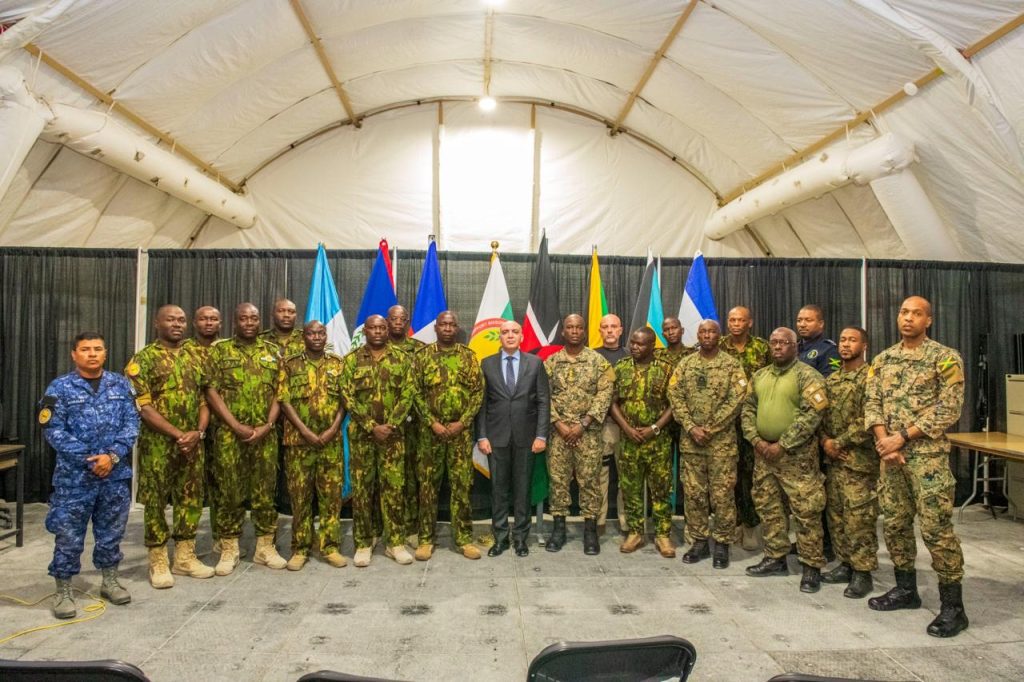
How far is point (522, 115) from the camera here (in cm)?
844

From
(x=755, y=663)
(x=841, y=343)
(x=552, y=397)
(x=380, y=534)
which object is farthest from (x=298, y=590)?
(x=841, y=343)

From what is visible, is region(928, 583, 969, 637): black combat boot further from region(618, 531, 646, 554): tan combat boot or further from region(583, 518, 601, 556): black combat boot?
region(583, 518, 601, 556): black combat boot

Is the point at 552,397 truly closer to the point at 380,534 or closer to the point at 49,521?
the point at 380,534

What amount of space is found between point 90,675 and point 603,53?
7131 mm

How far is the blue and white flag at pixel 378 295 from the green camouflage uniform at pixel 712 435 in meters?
2.54

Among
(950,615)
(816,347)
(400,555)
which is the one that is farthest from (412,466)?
(950,615)

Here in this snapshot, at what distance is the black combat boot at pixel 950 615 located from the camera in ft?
10.1

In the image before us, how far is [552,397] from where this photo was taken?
436cm

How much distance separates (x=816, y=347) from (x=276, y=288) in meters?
4.47

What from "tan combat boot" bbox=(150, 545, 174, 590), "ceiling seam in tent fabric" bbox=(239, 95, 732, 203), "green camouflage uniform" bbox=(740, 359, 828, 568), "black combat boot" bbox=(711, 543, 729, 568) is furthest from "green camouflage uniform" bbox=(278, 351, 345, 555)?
"ceiling seam in tent fabric" bbox=(239, 95, 732, 203)

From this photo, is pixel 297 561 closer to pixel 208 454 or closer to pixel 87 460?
pixel 208 454

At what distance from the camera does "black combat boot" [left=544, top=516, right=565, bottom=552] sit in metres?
4.36

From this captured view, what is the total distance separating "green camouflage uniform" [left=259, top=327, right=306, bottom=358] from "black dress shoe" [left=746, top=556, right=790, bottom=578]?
3.42 metres

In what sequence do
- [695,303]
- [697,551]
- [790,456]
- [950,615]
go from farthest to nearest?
1. [695,303]
2. [697,551]
3. [790,456]
4. [950,615]
